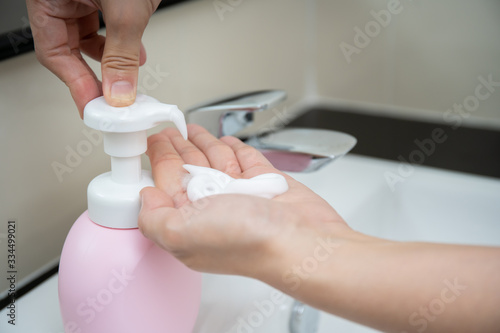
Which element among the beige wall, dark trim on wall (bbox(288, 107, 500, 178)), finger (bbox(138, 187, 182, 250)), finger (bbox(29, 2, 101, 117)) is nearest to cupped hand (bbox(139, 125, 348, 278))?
finger (bbox(138, 187, 182, 250))

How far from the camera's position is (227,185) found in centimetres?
46

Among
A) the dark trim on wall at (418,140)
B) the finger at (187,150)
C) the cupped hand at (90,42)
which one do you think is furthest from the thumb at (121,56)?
the dark trim on wall at (418,140)

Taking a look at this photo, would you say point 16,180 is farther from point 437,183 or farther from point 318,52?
point 318,52

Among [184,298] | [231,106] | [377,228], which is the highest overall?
[231,106]

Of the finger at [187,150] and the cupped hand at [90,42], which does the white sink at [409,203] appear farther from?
the cupped hand at [90,42]

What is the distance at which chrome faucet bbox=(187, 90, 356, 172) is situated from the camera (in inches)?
23.5

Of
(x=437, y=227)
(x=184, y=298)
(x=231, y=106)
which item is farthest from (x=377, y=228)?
(x=184, y=298)

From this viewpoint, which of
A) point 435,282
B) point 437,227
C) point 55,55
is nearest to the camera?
point 435,282

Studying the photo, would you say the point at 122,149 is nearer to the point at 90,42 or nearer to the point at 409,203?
the point at 90,42

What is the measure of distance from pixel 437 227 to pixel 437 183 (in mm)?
63

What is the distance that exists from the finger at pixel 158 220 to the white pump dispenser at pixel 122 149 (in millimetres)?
19

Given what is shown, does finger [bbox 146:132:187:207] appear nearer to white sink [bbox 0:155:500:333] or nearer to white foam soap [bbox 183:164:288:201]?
white foam soap [bbox 183:164:288:201]

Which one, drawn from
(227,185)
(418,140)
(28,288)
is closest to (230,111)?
(227,185)

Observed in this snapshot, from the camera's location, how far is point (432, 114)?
3.39 ft
